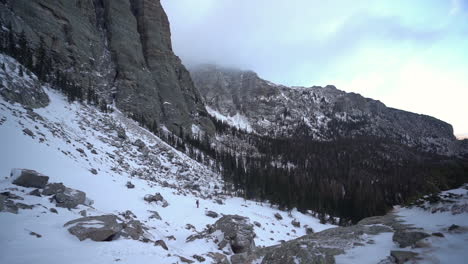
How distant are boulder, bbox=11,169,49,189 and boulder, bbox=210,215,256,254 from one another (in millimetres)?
11332

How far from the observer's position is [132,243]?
10070 millimetres

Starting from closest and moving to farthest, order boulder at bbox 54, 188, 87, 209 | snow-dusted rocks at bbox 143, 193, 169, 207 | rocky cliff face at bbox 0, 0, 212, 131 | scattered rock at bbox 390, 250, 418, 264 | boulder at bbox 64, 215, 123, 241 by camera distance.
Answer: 1. scattered rock at bbox 390, 250, 418, 264
2. boulder at bbox 64, 215, 123, 241
3. boulder at bbox 54, 188, 87, 209
4. snow-dusted rocks at bbox 143, 193, 169, 207
5. rocky cliff face at bbox 0, 0, 212, 131

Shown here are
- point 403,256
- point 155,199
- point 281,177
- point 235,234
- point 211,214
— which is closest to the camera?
point 403,256

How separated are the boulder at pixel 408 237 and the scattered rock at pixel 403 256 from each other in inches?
20.7

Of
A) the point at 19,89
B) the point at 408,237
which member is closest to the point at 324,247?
the point at 408,237

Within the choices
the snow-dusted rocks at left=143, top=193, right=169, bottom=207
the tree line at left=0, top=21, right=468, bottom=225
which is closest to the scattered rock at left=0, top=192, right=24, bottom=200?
the snow-dusted rocks at left=143, top=193, right=169, bottom=207

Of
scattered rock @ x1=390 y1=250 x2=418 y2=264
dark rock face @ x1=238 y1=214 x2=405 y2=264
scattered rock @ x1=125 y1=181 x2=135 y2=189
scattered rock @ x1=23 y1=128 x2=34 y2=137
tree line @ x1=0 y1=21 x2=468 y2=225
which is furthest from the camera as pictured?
Answer: tree line @ x1=0 y1=21 x2=468 y2=225

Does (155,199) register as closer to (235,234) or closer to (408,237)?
(235,234)

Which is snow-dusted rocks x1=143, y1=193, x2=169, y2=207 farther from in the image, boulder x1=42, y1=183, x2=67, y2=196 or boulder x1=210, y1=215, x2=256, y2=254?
boulder x1=42, y1=183, x2=67, y2=196

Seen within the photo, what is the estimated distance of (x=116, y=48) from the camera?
7462 centimetres

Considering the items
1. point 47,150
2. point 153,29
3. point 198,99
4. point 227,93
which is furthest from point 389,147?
point 47,150

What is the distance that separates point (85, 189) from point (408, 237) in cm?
1894

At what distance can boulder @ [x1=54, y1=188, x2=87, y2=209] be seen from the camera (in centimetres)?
1144

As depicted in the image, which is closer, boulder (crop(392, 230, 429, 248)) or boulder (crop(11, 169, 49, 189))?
boulder (crop(392, 230, 429, 248))
